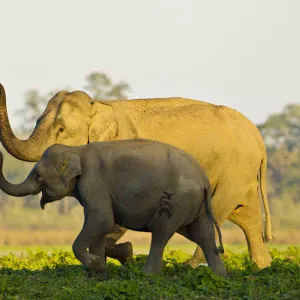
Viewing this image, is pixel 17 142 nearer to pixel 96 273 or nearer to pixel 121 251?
pixel 121 251

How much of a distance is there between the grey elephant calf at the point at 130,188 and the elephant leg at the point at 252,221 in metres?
3.01

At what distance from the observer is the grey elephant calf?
927 centimetres

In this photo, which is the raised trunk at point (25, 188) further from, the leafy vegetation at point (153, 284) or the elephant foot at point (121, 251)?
the elephant foot at point (121, 251)

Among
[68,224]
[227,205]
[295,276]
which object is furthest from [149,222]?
[68,224]

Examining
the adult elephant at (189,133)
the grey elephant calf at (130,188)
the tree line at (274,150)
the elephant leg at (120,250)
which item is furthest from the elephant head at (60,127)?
the tree line at (274,150)

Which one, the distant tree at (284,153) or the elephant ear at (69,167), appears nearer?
the elephant ear at (69,167)

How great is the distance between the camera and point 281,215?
45.6 meters

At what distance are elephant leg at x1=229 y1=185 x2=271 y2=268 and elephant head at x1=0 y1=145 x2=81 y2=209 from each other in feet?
11.3

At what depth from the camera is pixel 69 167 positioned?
9328 mm

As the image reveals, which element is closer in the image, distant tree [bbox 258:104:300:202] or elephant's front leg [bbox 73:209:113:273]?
elephant's front leg [bbox 73:209:113:273]

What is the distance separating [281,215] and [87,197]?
121 feet

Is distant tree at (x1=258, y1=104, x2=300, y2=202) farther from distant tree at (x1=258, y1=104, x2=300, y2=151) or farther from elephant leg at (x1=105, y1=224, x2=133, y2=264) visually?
elephant leg at (x1=105, y1=224, x2=133, y2=264)

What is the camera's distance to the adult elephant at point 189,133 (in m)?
11.9

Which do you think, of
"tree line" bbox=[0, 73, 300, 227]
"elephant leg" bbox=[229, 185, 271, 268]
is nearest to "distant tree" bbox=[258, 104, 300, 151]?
"tree line" bbox=[0, 73, 300, 227]
